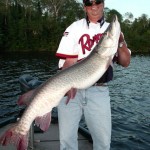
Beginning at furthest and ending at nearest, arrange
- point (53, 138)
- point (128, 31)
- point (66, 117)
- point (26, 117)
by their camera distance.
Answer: point (128, 31)
point (53, 138)
point (66, 117)
point (26, 117)

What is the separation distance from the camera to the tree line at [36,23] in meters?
61.8

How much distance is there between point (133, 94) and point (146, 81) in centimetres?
670

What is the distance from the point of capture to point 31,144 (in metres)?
6.41

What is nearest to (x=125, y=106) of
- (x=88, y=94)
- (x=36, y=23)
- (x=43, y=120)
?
(x=88, y=94)

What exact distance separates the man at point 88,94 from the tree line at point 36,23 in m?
55.3

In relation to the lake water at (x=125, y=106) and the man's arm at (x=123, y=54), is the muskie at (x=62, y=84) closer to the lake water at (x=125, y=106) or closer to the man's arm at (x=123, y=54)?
the man's arm at (x=123, y=54)

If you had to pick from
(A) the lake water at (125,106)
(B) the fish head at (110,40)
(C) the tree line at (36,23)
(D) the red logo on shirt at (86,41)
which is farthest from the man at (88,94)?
(C) the tree line at (36,23)

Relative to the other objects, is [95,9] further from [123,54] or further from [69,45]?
[123,54]

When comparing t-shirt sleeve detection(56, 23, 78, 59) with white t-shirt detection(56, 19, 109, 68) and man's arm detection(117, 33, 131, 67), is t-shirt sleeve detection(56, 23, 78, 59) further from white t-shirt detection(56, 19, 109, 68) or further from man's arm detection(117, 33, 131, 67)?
man's arm detection(117, 33, 131, 67)

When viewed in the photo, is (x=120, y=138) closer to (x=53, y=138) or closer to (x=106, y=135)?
(x=53, y=138)

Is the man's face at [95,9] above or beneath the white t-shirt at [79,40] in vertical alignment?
above

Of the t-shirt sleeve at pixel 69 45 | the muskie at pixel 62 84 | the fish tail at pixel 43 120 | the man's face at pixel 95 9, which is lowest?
the fish tail at pixel 43 120

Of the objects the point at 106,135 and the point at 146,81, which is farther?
the point at 146,81

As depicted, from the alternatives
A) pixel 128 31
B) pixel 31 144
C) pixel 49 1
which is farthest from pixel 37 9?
pixel 31 144
